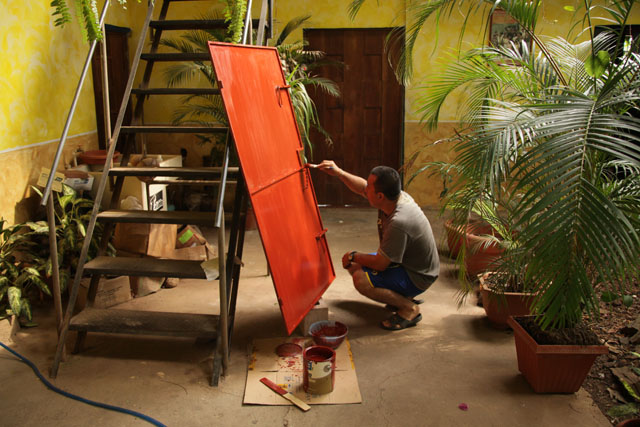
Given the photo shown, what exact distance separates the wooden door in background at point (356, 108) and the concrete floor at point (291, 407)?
9.99 feet

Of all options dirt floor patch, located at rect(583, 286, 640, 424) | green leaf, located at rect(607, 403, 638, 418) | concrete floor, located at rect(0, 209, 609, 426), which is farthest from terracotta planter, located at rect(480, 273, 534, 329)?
green leaf, located at rect(607, 403, 638, 418)

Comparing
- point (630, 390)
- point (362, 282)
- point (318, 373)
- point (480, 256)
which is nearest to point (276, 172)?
point (362, 282)

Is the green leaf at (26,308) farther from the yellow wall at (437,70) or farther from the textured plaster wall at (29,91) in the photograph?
the yellow wall at (437,70)

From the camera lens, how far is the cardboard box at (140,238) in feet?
12.4

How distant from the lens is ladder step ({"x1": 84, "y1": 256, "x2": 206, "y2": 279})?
280 cm

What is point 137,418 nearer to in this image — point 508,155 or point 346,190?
point 508,155

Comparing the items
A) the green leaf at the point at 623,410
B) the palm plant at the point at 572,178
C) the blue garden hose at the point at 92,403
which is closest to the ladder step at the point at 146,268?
the blue garden hose at the point at 92,403

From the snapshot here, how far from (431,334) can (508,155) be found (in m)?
1.43

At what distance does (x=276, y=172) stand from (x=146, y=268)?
90 cm

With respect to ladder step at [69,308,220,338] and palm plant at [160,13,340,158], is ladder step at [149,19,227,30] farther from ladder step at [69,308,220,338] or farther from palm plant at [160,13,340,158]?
ladder step at [69,308,220,338]

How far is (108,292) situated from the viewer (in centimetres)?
360

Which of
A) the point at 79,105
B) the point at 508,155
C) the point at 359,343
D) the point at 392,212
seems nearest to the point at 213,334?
the point at 359,343

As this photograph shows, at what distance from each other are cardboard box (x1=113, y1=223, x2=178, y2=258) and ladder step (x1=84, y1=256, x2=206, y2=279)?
76 cm

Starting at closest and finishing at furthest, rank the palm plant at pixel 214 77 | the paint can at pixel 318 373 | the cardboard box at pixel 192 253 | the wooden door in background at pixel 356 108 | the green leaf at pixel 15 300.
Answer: the paint can at pixel 318 373 → the green leaf at pixel 15 300 → the cardboard box at pixel 192 253 → the palm plant at pixel 214 77 → the wooden door in background at pixel 356 108
